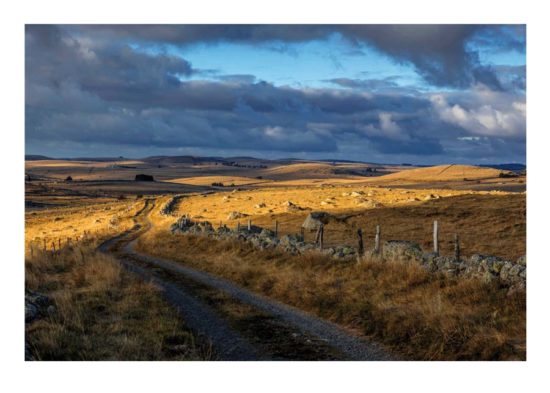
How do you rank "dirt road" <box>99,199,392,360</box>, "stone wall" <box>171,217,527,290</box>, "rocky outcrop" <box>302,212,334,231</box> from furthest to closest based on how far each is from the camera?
"rocky outcrop" <box>302,212,334,231</box> < "stone wall" <box>171,217,527,290</box> < "dirt road" <box>99,199,392,360</box>

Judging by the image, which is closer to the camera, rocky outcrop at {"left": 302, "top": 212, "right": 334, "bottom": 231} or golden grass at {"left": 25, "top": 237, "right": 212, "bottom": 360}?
golden grass at {"left": 25, "top": 237, "right": 212, "bottom": 360}

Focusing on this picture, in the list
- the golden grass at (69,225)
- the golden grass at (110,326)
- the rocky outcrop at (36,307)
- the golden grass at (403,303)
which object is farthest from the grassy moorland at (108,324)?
the golden grass at (69,225)

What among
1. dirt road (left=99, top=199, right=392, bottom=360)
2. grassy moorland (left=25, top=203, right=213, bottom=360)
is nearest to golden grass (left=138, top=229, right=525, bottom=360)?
dirt road (left=99, top=199, right=392, bottom=360)

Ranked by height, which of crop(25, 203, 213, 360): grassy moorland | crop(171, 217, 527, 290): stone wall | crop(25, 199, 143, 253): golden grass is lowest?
crop(25, 199, 143, 253): golden grass

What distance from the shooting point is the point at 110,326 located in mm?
14070

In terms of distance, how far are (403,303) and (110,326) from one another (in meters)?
9.22

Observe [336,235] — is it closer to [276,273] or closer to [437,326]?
[276,273]

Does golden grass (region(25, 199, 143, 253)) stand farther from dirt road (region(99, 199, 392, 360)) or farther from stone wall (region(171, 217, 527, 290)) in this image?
dirt road (region(99, 199, 392, 360))

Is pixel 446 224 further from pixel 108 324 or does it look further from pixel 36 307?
pixel 36 307

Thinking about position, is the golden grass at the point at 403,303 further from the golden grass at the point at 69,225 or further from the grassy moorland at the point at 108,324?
the golden grass at the point at 69,225

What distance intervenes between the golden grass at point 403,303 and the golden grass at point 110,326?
16.3 ft

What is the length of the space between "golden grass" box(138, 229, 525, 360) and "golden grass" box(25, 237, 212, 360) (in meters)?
4.96

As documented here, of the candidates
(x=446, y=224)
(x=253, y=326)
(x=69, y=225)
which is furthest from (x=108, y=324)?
(x=69, y=225)

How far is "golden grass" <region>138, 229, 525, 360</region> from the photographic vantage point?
12.6 metres
